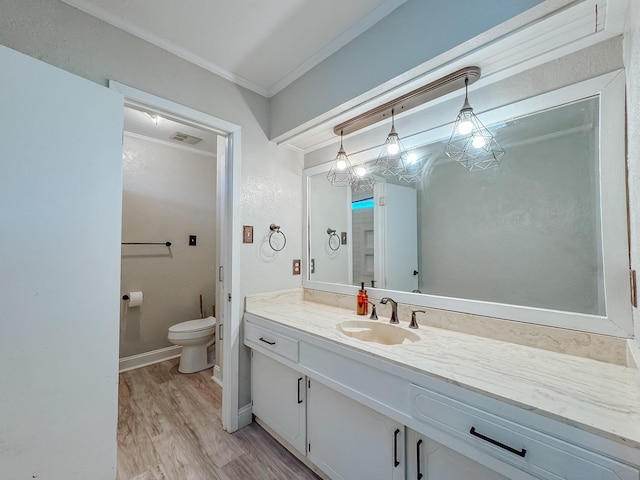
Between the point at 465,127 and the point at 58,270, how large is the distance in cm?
202

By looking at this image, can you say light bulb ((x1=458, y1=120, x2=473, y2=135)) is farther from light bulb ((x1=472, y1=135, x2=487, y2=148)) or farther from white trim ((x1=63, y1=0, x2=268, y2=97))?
white trim ((x1=63, y1=0, x2=268, y2=97))

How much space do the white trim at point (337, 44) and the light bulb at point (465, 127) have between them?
0.64 meters

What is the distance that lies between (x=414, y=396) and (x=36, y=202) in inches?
67.7

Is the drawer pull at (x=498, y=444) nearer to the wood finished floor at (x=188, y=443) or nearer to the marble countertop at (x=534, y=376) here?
the marble countertop at (x=534, y=376)

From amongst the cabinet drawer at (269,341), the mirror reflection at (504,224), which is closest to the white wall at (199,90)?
the cabinet drawer at (269,341)

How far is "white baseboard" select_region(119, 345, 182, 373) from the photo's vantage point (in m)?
2.66

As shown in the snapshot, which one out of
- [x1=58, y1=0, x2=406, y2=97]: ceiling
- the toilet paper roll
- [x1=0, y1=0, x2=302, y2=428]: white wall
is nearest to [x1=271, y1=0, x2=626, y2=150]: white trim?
[x1=58, y1=0, x2=406, y2=97]: ceiling

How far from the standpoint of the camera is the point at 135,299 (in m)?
2.68

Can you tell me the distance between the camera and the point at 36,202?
1.09m

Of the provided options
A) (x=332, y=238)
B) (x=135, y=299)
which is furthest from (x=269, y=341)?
(x=135, y=299)

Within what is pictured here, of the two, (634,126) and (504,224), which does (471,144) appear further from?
(634,126)

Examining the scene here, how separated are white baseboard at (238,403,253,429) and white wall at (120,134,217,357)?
64.7 inches

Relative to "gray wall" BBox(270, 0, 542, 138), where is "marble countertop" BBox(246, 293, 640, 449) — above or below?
below

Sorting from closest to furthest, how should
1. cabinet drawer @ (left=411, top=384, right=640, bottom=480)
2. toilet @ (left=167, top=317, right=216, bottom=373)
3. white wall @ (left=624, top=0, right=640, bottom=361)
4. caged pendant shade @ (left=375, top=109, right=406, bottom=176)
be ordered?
cabinet drawer @ (left=411, top=384, right=640, bottom=480) < white wall @ (left=624, top=0, right=640, bottom=361) < caged pendant shade @ (left=375, top=109, right=406, bottom=176) < toilet @ (left=167, top=317, right=216, bottom=373)
